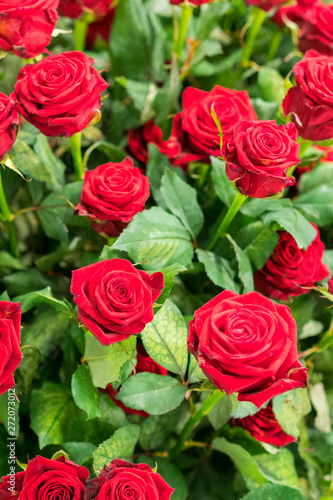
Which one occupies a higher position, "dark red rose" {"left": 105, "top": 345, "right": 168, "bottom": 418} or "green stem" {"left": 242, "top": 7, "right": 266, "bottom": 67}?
"green stem" {"left": 242, "top": 7, "right": 266, "bottom": 67}

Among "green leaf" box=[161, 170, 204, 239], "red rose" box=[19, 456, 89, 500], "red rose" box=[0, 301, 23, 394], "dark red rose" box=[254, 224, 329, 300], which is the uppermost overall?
"red rose" box=[0, 301, 23, 394]

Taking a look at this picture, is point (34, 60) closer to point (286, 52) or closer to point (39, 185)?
point (39, 185)

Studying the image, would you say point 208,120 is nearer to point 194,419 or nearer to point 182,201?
point 182,201

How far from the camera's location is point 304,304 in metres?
0.72

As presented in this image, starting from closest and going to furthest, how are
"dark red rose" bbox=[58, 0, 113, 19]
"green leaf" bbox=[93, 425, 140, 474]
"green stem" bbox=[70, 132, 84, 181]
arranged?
1. "green leaf" bbox=[93, 425, 140, 474]
2. "green stem" bbox=[70, 132, 84, 181]
3. "dark red rose" bbox=[58, 0, 113, 19]

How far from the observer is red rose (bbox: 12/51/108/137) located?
1.76ft

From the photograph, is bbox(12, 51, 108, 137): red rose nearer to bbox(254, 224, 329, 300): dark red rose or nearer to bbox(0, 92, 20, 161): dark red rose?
bbox(0, 92, 20, 161): dark red rose

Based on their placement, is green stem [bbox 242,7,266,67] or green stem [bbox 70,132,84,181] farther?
Result: green stem [bbox 242,7,266,67]

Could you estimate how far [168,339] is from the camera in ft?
1.92

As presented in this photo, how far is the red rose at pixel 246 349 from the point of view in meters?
0.42

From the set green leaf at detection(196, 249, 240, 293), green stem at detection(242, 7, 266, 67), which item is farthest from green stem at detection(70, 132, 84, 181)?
green stem at detection(242, 7, 266, 67)

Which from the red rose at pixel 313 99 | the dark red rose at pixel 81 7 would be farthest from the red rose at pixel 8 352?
the dark red rose at pixel 81 7

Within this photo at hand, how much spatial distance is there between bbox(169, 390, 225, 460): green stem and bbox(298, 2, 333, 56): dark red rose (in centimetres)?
55

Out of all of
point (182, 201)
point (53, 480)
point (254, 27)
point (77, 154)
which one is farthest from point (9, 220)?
point (254, 27)
